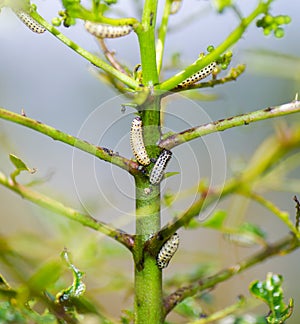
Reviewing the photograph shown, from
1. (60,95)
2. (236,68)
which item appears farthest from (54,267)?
(60,95)

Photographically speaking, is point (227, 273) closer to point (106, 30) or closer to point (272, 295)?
point (272, 295)

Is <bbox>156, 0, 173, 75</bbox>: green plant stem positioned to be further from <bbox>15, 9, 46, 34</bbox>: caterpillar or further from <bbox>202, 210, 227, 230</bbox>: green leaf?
<bbox>202, 210, 227, 230</bbox>: green leaf

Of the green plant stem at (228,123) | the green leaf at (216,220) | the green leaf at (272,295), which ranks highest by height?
the green plant stem at (228,123)

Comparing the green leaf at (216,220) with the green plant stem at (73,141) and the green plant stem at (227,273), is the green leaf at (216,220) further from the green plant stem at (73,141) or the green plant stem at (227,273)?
the green plant stem at (73,141)

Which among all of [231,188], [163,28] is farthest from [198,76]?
[231,188]

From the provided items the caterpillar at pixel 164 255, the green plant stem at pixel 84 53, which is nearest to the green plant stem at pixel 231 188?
the caterpillar at pixel 164 255

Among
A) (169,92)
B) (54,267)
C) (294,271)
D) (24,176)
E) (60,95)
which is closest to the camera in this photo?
(54,267)

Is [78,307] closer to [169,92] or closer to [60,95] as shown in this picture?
[169,92]
